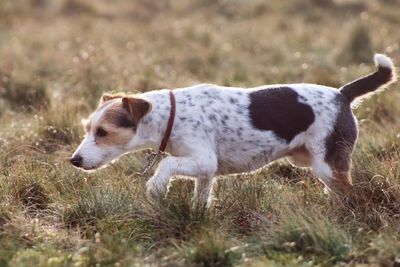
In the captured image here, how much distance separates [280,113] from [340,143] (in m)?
0.60

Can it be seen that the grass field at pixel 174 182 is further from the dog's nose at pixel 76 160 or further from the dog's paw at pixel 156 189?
the dog's nose at pixel 76 160

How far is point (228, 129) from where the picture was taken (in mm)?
6391

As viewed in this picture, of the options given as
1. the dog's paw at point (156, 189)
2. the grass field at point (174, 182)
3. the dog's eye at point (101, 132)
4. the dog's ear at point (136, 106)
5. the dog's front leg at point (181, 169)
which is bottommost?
the grass field at point (174, 182)

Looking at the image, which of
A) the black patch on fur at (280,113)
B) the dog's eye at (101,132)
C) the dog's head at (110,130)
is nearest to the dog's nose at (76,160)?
the dog's head at (110,130)

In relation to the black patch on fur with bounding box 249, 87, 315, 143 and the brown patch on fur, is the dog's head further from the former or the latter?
the brown patch on fur

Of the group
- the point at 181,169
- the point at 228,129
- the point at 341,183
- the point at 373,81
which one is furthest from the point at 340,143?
Result: the point at 181,169

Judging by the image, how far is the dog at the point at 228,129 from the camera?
6.10m

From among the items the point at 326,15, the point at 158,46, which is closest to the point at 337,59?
the point at 158,46

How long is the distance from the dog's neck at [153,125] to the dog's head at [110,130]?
0.07m

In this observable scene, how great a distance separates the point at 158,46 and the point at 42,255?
35.3ft

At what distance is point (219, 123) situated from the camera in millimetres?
6367

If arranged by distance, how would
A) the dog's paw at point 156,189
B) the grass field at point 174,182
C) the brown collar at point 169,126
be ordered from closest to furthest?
1. the grass field at point 174,182
2. the dog's paw at point 156,189
3. the brown collar at point 169,126

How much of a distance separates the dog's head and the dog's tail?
6.37 ft

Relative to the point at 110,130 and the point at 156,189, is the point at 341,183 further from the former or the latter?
the point at 110,130
